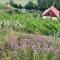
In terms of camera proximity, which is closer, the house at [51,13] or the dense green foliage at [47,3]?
the house at [51,13]

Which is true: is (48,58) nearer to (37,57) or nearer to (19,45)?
(37,57)

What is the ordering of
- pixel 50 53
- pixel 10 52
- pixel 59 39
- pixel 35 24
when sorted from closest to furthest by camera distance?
pixel 50 53 → pixel 10 52 → pixel 59 39 → pixel 35 24

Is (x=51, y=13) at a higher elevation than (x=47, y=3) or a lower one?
lower

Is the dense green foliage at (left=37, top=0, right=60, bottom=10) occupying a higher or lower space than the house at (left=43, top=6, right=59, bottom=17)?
→ higher

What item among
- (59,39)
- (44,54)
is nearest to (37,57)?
(44,54)

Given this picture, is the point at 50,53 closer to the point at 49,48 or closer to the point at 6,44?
the point at 49,48

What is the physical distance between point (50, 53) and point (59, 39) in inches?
41.1

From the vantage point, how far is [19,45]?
226 inches

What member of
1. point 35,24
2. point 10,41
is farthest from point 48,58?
point 35,24

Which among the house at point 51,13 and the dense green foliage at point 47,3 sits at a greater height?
the dense green foliage at point 47,3

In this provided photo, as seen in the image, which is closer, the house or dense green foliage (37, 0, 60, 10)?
the house

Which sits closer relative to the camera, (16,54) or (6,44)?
(16,54)

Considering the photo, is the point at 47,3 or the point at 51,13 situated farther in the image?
the point at 47,3

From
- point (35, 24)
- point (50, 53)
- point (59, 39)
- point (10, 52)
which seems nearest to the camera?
point (50, 53)
